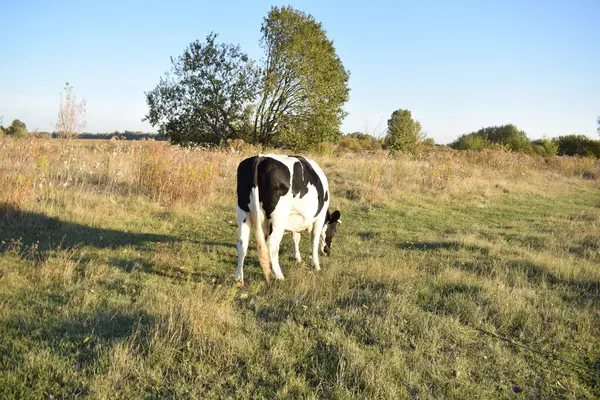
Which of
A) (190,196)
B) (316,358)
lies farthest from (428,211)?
(316,358)

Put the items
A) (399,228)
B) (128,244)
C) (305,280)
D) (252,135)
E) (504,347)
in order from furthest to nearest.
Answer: (252,135), (399,228), (128,244), (305,280), (504,347)

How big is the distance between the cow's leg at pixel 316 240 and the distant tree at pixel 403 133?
808 inches

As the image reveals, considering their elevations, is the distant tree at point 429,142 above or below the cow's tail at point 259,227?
above

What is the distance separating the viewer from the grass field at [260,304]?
10.2ft

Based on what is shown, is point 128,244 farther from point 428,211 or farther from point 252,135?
point 252,135

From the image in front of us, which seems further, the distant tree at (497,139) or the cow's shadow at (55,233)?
the distant tree at (497,139)

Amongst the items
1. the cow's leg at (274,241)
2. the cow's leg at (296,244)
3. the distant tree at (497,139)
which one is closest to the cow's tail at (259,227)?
the cow's leg at (274,241)

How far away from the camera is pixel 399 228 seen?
32.4 feet

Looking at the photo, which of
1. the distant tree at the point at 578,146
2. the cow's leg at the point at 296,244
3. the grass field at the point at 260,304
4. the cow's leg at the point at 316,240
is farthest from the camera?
the distant tree at the point at 578,146

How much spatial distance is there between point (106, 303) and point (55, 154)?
7.67 metres

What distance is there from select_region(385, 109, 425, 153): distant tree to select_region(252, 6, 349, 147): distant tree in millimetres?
6687

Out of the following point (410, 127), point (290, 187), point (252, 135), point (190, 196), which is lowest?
point (190, 196)

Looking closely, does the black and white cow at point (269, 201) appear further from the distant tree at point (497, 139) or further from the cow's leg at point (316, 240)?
the distant tree at point (497, 139)

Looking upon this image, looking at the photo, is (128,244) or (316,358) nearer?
(316,358)
